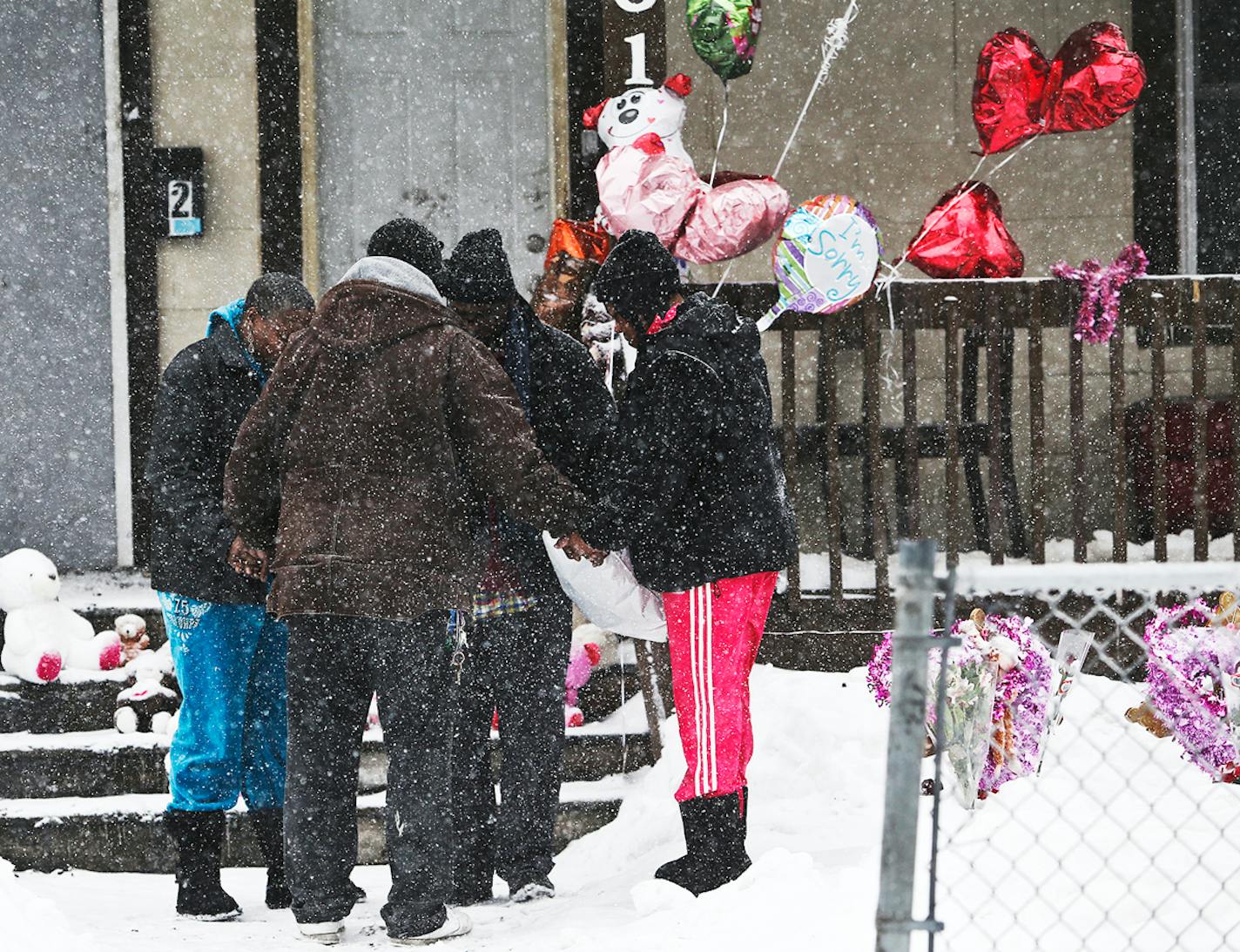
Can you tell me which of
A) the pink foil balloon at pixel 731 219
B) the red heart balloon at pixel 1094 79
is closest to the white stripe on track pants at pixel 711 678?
the pink foil balloon at pixel 731 219

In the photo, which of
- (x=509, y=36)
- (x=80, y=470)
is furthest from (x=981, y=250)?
(x=80, y=470)

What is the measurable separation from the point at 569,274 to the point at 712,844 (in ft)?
6.89

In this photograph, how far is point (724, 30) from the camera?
18.6ft

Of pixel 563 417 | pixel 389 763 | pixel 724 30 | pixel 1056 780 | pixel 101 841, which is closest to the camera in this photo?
pixel 389 763

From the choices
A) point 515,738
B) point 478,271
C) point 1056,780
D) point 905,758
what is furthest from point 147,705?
point 905,758

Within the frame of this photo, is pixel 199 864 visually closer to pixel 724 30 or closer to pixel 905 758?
pixel 905 758

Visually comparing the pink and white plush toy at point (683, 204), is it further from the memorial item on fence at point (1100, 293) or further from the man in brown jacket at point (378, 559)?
the man in brown jacket at point (378, 559)

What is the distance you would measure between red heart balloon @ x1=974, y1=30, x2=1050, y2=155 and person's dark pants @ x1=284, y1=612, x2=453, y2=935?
11.2ft

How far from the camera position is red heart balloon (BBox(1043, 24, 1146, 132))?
5699 millimetres

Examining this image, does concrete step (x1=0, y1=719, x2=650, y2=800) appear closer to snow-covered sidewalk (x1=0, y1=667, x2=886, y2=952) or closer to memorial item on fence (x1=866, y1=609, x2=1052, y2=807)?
snow-covered sidewalk (x1=0, y1=667, x2=886, y2=952)

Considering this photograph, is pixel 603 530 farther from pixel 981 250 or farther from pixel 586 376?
pixel 981 250

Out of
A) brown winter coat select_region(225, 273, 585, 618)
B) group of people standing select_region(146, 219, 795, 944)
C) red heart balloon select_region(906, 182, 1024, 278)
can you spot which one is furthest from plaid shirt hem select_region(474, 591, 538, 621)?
red heart balloon select_region(906, 182, 1024, 278)

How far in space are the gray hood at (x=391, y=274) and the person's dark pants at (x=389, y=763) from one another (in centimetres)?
87

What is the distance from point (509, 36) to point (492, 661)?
4304mm
